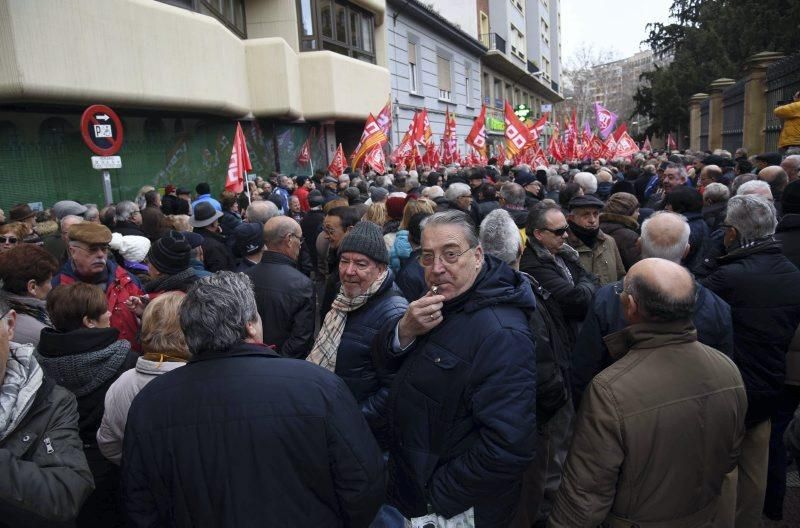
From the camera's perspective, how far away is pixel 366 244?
126 inches

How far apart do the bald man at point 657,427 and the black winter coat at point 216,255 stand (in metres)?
4.35

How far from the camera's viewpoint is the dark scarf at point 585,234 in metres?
4.56

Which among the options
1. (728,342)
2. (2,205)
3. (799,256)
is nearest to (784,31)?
(799,256)

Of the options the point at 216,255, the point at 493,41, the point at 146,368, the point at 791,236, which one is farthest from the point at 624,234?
the point at 493,41

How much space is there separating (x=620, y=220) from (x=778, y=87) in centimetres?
836

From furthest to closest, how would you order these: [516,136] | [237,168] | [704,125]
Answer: [704,125] → [516,136] → [237,168]

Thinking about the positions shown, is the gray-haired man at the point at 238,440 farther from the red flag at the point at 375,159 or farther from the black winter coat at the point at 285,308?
the red flag at the point at 375,159

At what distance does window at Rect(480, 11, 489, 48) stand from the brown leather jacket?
34.0 metres

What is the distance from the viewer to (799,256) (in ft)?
13.5

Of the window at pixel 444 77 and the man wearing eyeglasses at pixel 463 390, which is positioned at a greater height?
the window at pixel 444 77

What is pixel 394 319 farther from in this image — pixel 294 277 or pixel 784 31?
pixel 784 31

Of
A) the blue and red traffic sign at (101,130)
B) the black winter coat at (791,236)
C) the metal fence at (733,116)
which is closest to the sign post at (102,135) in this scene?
the blue and red traffic sign at (101,130)

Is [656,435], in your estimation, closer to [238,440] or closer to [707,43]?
[238,440]

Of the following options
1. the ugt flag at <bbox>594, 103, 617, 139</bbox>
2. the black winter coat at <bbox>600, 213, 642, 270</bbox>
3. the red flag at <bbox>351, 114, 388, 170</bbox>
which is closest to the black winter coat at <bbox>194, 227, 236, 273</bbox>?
the black winter coat at <bbox>600, 213, 642, 270</bbox>
